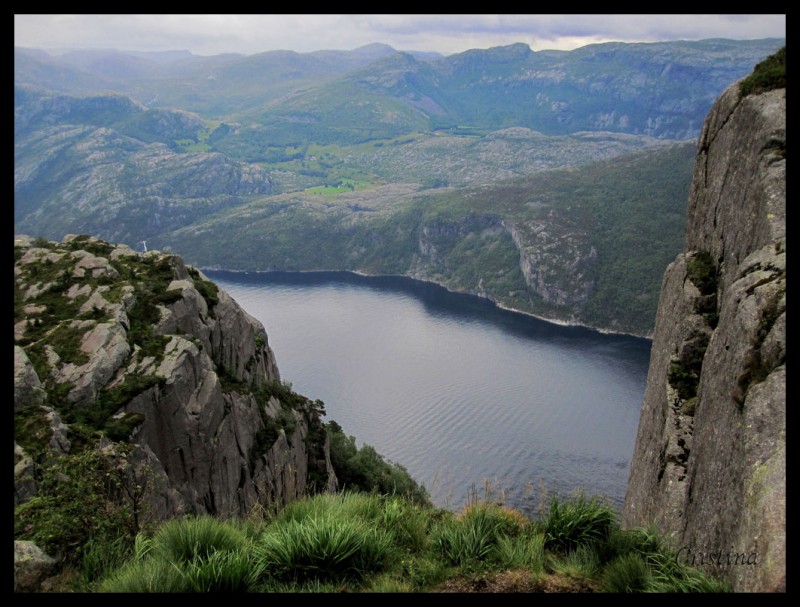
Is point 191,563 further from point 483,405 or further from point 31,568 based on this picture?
point 483,405

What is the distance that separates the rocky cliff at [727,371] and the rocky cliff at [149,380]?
40.7ft

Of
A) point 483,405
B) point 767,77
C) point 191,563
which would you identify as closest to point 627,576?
point 191,563

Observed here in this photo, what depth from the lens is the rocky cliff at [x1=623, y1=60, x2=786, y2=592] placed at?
8.73 m

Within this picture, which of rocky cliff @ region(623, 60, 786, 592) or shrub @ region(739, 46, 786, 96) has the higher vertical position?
shrub @ region(739, 46, 786, 96)

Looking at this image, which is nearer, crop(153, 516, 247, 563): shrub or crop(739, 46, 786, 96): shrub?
crop(153, 516, 247, 563): shrub

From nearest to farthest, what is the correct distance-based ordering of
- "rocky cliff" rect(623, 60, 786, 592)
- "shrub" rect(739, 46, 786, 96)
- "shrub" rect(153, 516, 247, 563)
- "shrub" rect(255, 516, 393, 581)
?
"rocky cliff" rect(623, 60, 786, 592), "shrub" rect(255, 516, 393, 581), "shrub" rect(153, 516, 247, 563), "shrub" rect(739, 46, 786, 96)

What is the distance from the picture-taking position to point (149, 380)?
28.9 meters

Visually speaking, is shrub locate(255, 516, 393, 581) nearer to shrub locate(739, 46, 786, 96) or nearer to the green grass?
the green grass

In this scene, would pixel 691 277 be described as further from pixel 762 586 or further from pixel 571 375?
pixel 571 375

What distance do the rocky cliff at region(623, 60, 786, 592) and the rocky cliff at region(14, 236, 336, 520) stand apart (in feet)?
40.7

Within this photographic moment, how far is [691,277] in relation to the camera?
59.3ft

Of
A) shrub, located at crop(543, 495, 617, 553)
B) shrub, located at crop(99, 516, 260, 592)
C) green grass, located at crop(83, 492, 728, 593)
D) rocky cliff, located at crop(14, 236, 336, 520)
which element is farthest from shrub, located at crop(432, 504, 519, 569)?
rocky cliff, located at crop(14, 236, 336, 520)

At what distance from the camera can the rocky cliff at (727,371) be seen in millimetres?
8734
